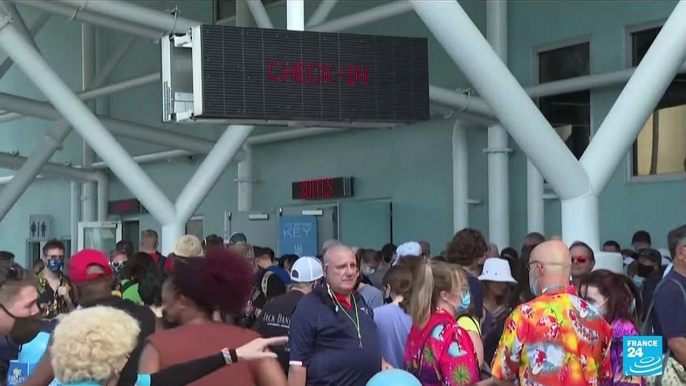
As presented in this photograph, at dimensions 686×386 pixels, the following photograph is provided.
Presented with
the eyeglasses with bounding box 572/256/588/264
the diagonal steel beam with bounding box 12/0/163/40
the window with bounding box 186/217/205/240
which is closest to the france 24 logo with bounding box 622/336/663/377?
the eyeglasses with bounding box 572/256/588/264

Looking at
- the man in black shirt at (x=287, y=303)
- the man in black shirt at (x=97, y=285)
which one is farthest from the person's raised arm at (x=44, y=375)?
the man in black shirt at (x=287, y=303)

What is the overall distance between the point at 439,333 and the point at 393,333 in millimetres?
1178

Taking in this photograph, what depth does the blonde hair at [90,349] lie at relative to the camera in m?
3.38

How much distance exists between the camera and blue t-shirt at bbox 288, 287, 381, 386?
555cm

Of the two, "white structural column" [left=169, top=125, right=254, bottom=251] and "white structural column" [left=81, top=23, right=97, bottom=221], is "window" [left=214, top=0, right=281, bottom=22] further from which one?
"white structural column" [left=169, top=125, right=254, bottom=251]

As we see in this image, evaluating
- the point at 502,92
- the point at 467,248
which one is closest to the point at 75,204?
the point at 502,92

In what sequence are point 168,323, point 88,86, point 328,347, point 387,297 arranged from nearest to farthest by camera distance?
point 168,323 → point 328,347 → point 387,297 → point 88,86

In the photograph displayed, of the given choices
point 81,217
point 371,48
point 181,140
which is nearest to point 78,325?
point 371,48

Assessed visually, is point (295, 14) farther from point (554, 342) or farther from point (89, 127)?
point (89, 127)

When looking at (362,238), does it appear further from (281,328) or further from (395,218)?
(281,328)

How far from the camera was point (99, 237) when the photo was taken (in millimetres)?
25141

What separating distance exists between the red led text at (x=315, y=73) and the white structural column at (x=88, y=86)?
15.6m

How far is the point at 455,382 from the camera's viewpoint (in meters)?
5.12

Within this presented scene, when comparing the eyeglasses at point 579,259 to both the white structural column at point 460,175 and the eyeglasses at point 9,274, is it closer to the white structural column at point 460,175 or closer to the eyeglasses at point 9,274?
the eyeglasses at point 9,274
